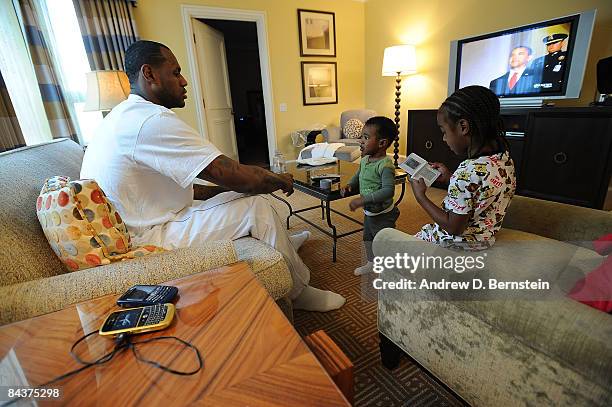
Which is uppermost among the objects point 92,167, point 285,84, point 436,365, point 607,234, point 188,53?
point 188,53

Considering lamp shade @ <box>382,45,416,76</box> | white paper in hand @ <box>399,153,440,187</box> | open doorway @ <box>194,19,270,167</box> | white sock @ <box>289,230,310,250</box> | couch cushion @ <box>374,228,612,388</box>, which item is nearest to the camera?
couch cushion @ <box>374,228,612,388</box>

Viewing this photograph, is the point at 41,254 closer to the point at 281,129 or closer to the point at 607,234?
the point at 607,234

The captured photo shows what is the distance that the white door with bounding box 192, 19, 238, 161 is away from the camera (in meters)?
3.78

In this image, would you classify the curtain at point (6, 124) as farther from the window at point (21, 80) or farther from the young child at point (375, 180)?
the young child at point (375, 180)

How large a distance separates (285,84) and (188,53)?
1.30m

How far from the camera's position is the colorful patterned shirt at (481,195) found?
0.94 metres

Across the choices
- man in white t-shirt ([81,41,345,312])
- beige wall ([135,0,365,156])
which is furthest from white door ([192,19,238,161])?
man in white t-shirt ([81,41,345,312])

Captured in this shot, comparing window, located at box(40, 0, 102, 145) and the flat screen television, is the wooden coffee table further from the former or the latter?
the flat screen television

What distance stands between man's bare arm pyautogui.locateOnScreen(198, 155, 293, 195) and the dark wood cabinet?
233 cm

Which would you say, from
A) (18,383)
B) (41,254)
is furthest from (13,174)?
(18,383)

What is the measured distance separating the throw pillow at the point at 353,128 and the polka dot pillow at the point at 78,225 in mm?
3612

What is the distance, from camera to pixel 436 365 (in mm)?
933

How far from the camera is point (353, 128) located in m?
4.23

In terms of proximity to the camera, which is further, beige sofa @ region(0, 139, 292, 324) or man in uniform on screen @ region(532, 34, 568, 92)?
man in uniform on screen @ region(532, 34, 568, 92)
